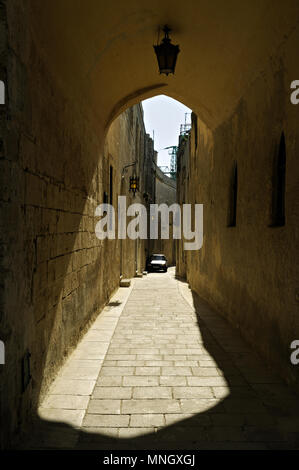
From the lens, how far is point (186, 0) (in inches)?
168

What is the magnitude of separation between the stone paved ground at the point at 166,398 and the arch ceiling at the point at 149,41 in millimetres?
3332

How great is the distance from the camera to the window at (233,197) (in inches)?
260

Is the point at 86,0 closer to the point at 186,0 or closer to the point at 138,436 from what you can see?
the point at 186,0

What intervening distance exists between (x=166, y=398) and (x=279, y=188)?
2794mm

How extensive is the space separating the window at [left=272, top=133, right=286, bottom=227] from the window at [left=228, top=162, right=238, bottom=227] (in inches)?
83.3

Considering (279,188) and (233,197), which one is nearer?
(279,188)

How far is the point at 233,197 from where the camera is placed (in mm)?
6836

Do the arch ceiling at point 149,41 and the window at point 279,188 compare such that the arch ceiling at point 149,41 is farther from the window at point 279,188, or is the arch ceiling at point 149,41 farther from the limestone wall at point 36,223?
the window at point 279,188

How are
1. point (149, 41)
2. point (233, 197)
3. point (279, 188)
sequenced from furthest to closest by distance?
point (233, 197) → point (149, 41) → point (279, 188)

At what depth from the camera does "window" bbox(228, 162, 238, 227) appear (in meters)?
6.62

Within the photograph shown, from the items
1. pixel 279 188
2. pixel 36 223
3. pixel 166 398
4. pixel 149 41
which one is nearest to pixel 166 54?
pixel 149 41

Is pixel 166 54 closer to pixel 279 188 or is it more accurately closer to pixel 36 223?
pixel 279 188

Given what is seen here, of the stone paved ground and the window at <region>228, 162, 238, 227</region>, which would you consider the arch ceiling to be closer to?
the window at <region>228, 162, 238, 227</region>
